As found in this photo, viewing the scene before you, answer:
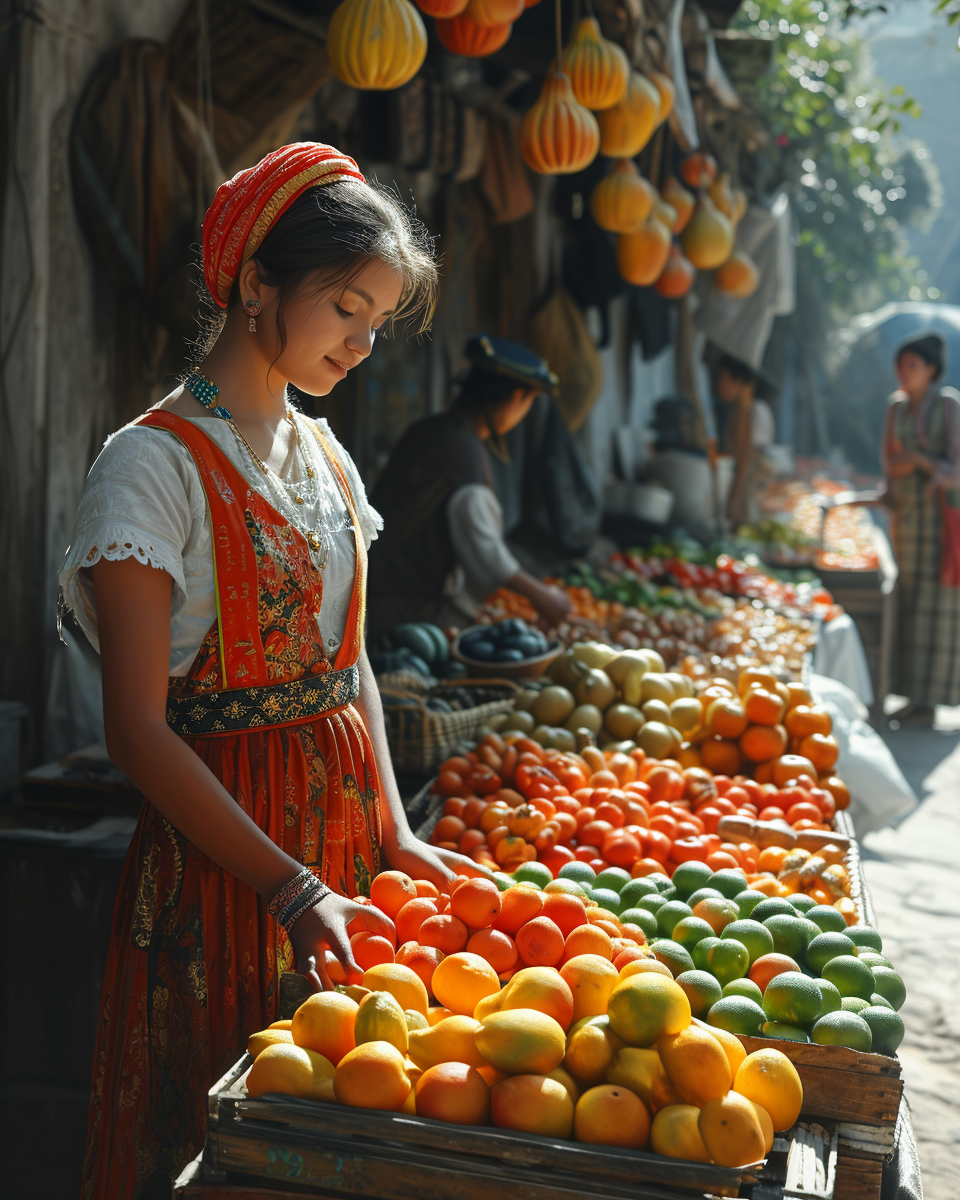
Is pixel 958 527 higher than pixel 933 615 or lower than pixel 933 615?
higher

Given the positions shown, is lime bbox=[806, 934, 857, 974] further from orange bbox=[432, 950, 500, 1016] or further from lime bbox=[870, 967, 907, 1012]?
orange bbox=[432, 950, 500, 1016]

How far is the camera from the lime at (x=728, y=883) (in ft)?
6.36

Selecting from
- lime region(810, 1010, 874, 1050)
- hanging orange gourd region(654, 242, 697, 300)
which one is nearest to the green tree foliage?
hanging orange gourd region(654, 242, 697, 300)

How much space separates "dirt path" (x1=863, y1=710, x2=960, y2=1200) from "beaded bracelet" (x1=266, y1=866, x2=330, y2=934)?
7.10ft

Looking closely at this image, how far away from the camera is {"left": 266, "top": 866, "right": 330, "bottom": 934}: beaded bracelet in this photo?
143 cm

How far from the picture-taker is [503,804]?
7.62 feet

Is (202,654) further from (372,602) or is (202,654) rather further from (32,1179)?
(372,602)

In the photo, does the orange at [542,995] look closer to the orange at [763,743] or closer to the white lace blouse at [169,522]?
the white lace blouse at [169,522]

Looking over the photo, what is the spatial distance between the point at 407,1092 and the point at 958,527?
7.35 meters

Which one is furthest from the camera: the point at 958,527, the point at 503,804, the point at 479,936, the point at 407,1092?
the point at 958,527

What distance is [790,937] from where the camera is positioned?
5.50ft

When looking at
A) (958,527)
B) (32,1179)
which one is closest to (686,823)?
(32,1179)

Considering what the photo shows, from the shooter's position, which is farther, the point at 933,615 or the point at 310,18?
the point at 933,615

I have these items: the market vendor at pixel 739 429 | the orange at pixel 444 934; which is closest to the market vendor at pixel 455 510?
the orange at pixel 444 934
